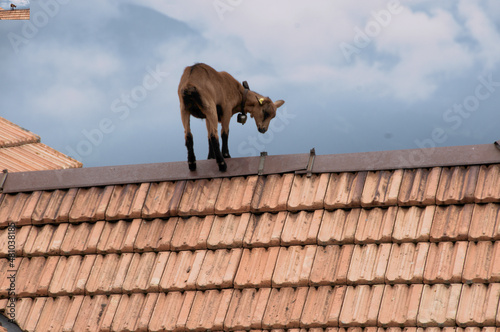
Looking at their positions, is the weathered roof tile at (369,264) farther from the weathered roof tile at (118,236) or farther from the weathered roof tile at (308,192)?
the weathered roof tile at (118,236)

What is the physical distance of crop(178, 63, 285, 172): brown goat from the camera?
8.61 m

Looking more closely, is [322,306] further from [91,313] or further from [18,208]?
[18,208]

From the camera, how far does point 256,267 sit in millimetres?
7594

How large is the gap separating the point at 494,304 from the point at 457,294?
34 centimetres

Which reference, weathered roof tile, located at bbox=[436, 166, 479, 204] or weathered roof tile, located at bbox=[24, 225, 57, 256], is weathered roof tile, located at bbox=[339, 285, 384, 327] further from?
weathered roof tile, located at bbox=[24, 225, 57, 256]

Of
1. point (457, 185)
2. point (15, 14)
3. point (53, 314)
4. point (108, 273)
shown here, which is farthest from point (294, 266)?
point (15, 14)

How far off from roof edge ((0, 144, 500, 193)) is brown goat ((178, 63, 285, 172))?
221 mm

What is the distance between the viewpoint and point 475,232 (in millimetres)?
7270

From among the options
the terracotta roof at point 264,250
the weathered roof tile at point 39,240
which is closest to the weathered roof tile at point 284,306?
the terracotta roof at point 264,250

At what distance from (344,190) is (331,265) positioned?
0.92m

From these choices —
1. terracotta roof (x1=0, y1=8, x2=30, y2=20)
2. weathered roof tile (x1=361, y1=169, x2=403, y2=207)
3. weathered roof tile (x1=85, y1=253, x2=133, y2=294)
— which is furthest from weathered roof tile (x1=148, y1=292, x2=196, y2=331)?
terracotta roof (x1=0, y1=8, x2=30, y2=20)

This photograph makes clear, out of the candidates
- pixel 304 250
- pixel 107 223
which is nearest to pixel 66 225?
pixel 107 223

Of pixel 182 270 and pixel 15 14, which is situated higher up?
pixel 15 14

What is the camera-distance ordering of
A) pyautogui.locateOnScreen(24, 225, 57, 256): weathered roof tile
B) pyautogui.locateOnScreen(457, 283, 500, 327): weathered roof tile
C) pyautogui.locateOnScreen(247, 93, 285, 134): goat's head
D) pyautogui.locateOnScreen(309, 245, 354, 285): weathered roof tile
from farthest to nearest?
pyautogui.locateOnScreen(247, 93, 285, 134): goat's head, pyautogui.locateOnScreen(24, 225, 57, 256): weathered roof tile, pyautogui.locateOnScreen(309, 245, 354, 285): weathered roof tile, pyautogui.locateOnScreen(457, 283, 500, 327): weathered roof tile
